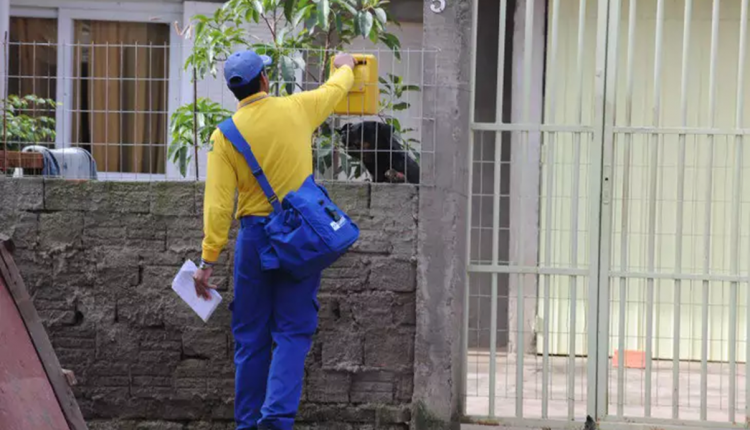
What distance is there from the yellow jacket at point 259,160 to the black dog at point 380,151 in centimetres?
75

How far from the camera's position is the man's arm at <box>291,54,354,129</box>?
522cm

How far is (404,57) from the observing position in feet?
23.3

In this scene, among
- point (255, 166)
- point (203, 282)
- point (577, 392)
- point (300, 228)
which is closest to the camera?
point (300, 228)

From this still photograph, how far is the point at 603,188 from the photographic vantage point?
5.82 metres

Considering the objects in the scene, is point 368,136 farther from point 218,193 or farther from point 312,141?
point 218,193

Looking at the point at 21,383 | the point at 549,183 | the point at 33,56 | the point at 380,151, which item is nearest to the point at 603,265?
the point at 549,183

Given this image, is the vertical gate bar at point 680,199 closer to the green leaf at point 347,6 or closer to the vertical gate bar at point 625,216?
the vertical gate bar at point 625,216

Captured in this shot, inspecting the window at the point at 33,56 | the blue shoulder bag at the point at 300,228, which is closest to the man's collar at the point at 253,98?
the blue shoulder bag at the point at 300,228

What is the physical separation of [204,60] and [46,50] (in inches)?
130

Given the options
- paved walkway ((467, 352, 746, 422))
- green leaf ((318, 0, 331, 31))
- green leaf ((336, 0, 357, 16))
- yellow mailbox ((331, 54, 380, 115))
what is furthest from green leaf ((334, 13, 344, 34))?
paved walkway ((467, 352, 746, 422))

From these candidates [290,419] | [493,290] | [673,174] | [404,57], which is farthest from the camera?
[673,174]

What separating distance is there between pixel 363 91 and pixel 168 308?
1609 millimetres

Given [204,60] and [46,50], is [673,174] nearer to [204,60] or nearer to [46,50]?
[204,60]

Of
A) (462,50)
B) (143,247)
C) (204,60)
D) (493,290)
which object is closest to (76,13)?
(204,60)
